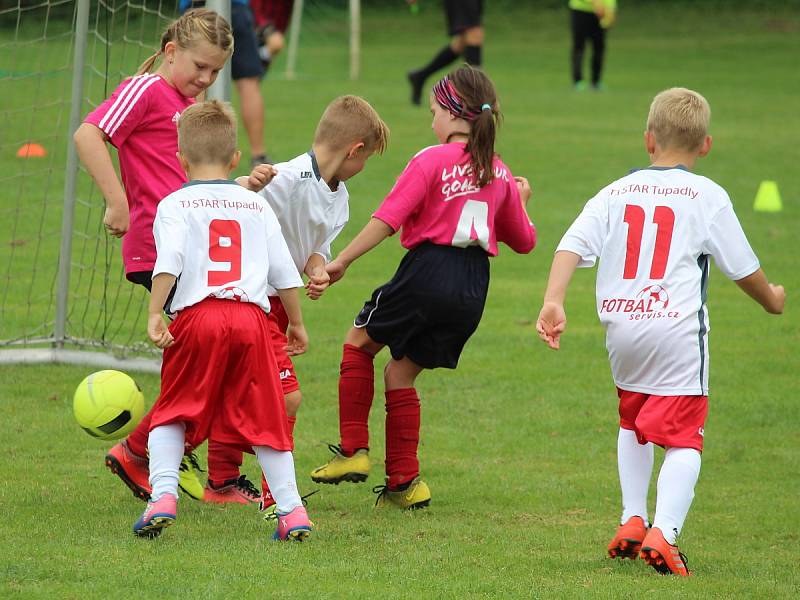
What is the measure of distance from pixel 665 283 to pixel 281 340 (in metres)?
1.45

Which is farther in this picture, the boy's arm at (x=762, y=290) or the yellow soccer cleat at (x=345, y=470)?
the yellow soccer cleat at (x=345, y=470)

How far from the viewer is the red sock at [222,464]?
516 centimetres

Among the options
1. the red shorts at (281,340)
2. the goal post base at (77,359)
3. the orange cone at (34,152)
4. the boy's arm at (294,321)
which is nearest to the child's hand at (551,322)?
the boy's arm at (294,321)

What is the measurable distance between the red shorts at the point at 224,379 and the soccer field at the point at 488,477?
0.38 m

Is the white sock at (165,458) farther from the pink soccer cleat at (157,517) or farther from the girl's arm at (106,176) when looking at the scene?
the girl's arm at (106,176)

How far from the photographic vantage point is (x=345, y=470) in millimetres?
5242

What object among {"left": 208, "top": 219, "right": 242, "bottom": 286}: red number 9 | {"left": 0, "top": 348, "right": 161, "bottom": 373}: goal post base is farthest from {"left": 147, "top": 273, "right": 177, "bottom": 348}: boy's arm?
{"left": 0, "top": 348, "right": 161, "bottom": 373}: goal post base

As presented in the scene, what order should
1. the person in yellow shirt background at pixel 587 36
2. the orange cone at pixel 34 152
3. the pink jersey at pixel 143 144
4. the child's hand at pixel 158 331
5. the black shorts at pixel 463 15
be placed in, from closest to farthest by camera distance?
the child's hand at pixel 158 331
the pink jersey at pixel 143 144
the orange cone at pixel 34 152
the black shorts at pixel 463 15
the person in yellow shirt background at pixel 587 36

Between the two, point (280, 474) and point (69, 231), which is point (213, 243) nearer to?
point (280, 474)

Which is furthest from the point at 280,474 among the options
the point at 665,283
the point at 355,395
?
the point at 665,283

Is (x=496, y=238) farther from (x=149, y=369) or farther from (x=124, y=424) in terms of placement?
(x=149, y=369)

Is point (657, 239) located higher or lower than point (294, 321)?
higher

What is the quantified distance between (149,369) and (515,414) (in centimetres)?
203

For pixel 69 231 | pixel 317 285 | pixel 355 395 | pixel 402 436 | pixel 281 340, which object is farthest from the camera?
pixel 69 231
